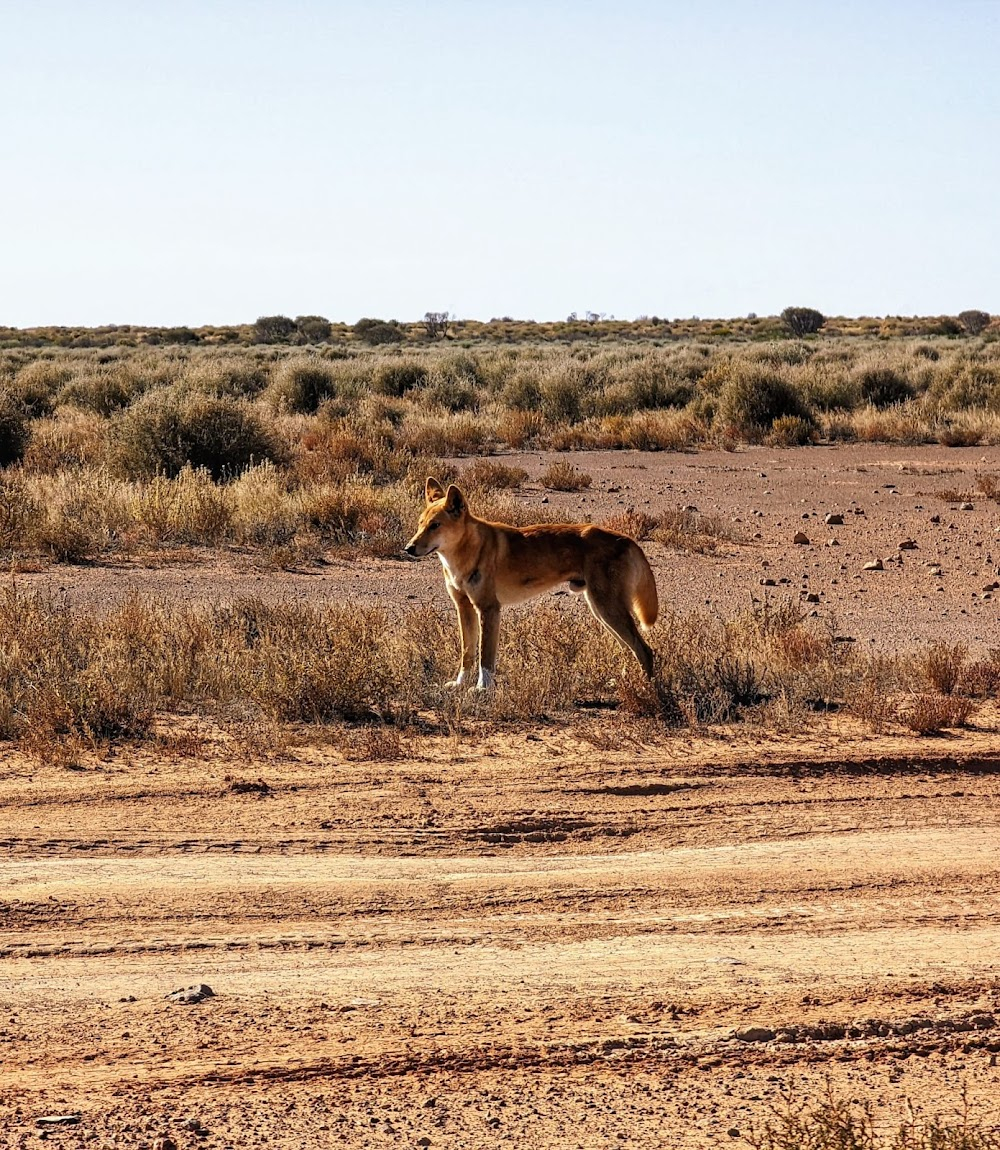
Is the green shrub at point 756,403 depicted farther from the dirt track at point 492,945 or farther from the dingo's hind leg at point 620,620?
the dirt track at point 492,945

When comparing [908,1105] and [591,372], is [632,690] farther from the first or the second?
[591,372]

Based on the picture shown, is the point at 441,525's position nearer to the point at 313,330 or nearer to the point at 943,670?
the point at 943,670

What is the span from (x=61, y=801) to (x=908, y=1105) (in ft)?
16.2

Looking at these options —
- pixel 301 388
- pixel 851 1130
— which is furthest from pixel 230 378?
pixel 851 1130

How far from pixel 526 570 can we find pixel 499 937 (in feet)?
15.6

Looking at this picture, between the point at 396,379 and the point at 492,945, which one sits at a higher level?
the point at 396,379

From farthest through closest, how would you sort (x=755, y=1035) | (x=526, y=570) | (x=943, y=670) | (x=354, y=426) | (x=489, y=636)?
1. (x=354, y=426)
2. (x=943, y=670)
3. (x=526, y=570)
4. (x=489, y=636)
5. (x=755, y=1035)

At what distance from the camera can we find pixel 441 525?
412 inches

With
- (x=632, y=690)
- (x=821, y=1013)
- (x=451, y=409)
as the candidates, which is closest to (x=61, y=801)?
(x=632, y=690)

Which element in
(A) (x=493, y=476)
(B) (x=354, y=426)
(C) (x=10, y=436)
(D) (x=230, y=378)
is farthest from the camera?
(D) (x=230, y=378)

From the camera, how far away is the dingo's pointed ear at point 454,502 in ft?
34.2

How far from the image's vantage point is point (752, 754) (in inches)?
364

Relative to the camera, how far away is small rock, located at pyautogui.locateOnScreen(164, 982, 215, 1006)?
17.9 feet

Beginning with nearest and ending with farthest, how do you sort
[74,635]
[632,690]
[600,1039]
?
[600,1039]
[632,690]
[74,635]
